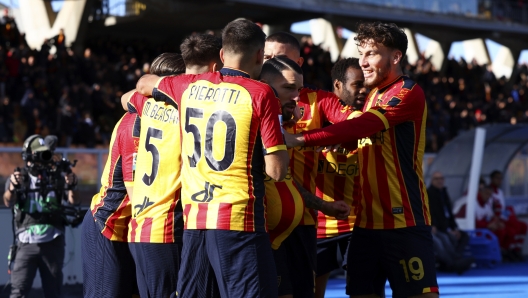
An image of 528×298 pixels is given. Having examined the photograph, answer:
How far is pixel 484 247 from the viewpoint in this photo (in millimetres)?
15102

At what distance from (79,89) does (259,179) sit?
46.5 feet

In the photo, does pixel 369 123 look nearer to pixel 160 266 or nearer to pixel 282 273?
pixel 282 273

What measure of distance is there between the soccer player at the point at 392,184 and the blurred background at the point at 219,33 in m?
6.76

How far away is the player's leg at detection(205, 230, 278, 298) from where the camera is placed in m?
3.97

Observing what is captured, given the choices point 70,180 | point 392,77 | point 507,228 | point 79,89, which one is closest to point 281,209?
point 392,77

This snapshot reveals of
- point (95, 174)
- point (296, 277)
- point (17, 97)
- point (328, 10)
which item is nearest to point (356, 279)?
point (296, 277)

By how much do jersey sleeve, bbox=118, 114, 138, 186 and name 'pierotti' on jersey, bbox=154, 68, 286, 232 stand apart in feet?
3.19

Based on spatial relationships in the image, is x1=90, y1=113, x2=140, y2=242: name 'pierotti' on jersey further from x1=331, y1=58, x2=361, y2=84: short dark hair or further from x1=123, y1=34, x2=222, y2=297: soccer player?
x1=331, y1=58, x2=361, y2=84: short dark hair

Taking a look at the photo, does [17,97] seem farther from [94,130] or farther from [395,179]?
[395,179]

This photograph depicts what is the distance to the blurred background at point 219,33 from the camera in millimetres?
16359

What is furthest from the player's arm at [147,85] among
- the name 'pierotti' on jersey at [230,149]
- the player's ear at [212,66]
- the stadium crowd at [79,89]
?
the stadium crowd at [79,89]

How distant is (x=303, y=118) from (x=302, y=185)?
1.49 feet

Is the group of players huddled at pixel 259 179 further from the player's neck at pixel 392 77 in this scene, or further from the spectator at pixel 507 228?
the spectator at pixel 507 228

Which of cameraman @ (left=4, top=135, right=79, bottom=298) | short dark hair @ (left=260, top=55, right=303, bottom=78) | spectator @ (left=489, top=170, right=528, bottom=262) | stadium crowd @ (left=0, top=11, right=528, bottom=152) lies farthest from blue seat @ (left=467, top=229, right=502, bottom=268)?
short dark hair @ (left=260, top=55, right=303, bottom=78)
